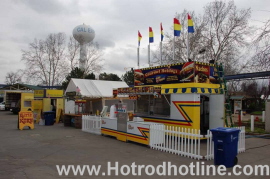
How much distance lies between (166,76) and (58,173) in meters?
7.75

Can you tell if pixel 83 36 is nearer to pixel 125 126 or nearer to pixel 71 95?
pixel 71 95

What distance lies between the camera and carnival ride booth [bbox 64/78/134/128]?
17047 mm

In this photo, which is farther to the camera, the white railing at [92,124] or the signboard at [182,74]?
the white railing at [92,124]

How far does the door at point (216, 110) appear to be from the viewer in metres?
11.1

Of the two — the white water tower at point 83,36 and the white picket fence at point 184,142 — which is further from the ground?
the white water tower at point 83,36

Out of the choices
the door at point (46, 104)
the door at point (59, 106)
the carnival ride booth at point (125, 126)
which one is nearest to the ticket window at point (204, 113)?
the carnival ride booth at point (125, 126)

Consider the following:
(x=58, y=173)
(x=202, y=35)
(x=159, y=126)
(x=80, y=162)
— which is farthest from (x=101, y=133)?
(x=202, y=35)

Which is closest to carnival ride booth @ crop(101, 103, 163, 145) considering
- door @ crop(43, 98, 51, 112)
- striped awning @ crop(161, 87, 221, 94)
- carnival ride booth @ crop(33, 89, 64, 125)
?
striped awning @ crop(161, 87, 221, 94)

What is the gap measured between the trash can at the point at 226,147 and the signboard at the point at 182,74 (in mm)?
4176

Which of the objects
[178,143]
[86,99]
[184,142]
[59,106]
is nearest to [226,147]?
[178,143]

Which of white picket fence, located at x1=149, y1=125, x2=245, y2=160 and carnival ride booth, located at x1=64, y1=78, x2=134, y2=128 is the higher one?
carnival ride booth, located at x1=64, y1=78, x2=134, y2=128

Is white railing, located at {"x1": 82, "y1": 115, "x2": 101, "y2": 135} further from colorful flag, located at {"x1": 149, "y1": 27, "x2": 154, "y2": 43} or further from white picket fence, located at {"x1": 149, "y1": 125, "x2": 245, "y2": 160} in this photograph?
colorful flag, located at {"x1": 149, "y1": 27, "x2": 154, "y2": 43}

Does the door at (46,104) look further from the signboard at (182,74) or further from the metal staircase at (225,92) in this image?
the metal staircase at (225,92)

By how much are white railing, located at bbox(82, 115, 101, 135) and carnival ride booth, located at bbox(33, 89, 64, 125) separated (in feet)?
16.4
